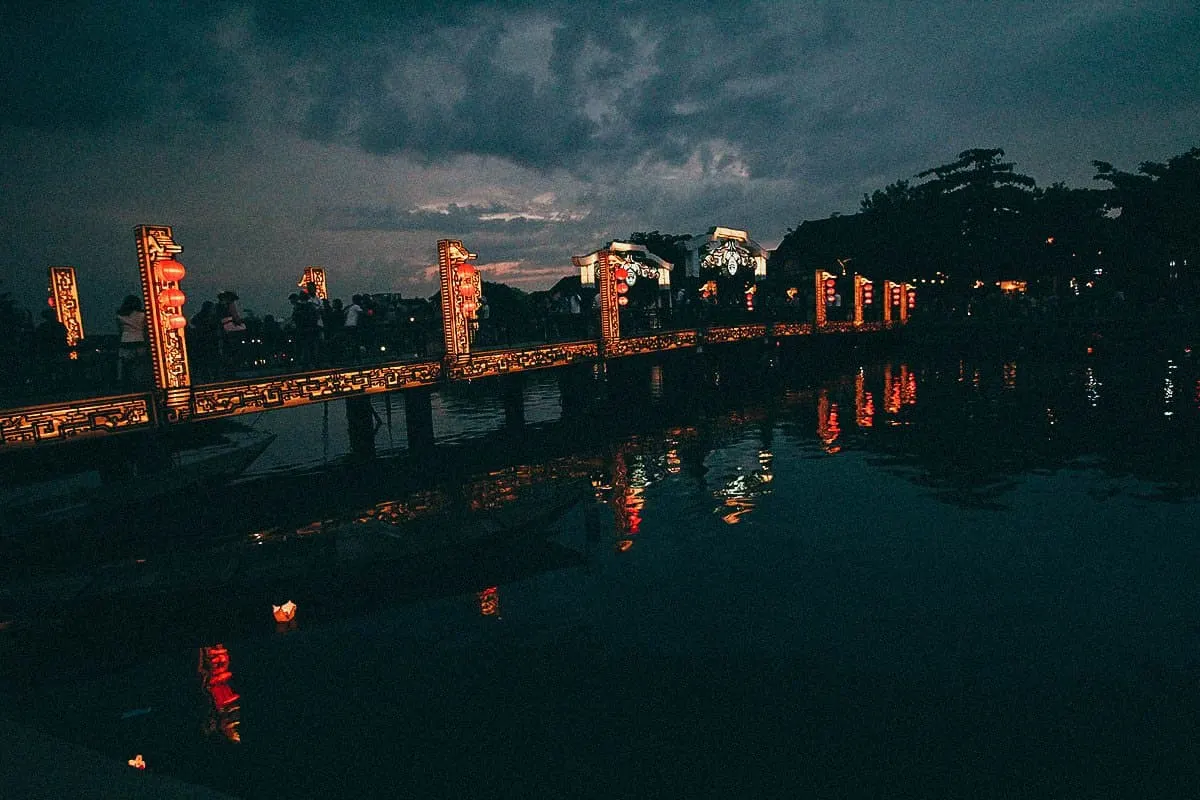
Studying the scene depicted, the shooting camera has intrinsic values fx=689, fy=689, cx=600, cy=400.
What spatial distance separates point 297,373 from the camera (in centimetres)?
1638

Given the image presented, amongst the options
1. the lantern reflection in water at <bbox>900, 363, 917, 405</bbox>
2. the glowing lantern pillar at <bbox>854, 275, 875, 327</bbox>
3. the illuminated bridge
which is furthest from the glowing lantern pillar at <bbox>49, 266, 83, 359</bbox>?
the glowing lantern pillar at <bbox>854, 275, 875, 327</bbox>

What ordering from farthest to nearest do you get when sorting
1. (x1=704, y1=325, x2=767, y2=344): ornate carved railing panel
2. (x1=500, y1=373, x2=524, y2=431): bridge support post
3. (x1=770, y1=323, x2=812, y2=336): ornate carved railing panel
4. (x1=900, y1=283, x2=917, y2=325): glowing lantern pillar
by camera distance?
1. (x1=900, y1=283, x2=917, y2=325): glowing lantern pillar
2. (x1=770, y1=323, x2=812, y2=336): ornate carved railing panel
3. (x1=704, y1=325, x2=767, y2=344): ornate carved railing panel
4. (x1=500, y1=373, x2=524, y2=431): bridge support post

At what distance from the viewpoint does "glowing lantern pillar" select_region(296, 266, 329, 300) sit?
22.3 metres

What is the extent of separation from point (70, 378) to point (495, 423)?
15.5 metres

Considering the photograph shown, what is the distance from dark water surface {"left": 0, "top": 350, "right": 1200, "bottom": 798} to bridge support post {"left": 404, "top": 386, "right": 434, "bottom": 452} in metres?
5.30

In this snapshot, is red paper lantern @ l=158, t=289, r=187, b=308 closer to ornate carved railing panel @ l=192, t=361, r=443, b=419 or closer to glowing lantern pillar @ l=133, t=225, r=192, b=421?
glowing lantern pillar @ l=133, t=225, r=192, b=421

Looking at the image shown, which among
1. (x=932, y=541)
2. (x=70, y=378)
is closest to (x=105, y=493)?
(x=70, y=378)

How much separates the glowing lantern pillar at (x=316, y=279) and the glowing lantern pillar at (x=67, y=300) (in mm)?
5841

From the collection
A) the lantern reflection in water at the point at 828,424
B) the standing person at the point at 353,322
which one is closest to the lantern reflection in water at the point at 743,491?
the lantern reflection in water at the point at 828,424

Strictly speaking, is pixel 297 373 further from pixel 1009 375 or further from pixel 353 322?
pixel 1009 375

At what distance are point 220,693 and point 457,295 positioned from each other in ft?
41.2

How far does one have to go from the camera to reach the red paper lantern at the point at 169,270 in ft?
43.7

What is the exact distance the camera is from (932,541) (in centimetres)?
1159

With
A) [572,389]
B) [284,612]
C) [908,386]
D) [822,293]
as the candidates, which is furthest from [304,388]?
[822,293]
